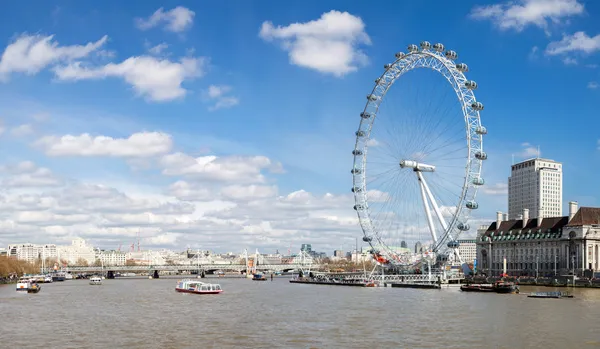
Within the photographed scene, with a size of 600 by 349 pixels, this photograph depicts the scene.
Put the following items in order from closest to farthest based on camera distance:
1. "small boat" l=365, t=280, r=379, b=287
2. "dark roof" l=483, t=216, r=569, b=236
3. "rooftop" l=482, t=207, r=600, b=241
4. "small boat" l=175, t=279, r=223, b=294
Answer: "small boat" l=175, t=279, r=223, b=294 < "small boat" l=365, t=280, r=379, b=287 < "rooftop" l=482, t=207, r=600, b=241 < "dark roof" l=483, t=216, r=569, b=236

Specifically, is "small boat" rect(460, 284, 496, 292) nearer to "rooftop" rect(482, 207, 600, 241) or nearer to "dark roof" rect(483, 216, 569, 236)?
"rooftop" rect(482, 207, 600, 241)

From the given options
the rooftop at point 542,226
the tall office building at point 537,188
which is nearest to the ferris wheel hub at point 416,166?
the rooftop at point 542,226

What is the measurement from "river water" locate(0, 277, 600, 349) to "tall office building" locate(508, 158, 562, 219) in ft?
414

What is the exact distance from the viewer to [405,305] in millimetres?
60438

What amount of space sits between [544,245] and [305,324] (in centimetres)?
8383

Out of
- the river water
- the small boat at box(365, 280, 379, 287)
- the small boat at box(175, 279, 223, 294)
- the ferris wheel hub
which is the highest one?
the ferris wheel hub

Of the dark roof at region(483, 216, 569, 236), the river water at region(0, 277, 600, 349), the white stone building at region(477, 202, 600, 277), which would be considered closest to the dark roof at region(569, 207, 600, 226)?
the white stone building at region(477, 202, 600, 277)

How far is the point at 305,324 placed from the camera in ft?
147

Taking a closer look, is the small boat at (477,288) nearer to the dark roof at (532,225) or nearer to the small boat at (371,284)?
the small boat at (371,284)

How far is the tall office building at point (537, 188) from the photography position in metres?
186

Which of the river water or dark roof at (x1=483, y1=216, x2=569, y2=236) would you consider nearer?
the river water

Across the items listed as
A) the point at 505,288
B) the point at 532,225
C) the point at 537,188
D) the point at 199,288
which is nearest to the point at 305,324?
the point at 199,288

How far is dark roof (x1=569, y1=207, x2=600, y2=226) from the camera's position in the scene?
111 metres

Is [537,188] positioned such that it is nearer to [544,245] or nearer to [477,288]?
[544,245]
